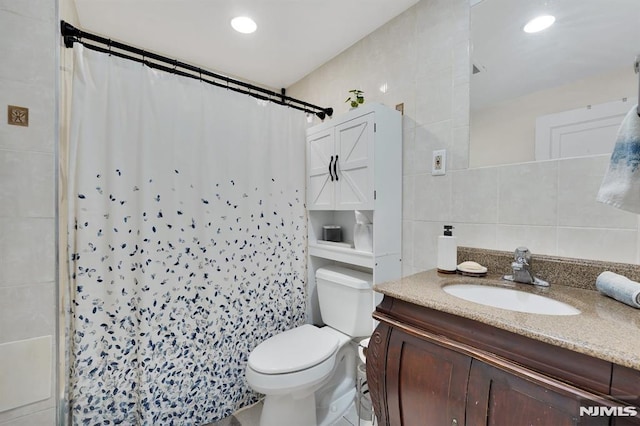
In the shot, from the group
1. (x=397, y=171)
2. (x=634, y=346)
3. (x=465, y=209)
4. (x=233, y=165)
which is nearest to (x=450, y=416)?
(x=634, y=346)

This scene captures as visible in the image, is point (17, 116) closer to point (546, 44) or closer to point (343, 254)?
point (343, 254)

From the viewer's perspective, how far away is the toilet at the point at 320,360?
1287 mm

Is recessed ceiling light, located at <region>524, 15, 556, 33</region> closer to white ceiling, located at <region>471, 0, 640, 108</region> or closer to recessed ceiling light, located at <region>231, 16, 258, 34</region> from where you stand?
white ceiling, located at <region>471, 0, 640, 108</region>

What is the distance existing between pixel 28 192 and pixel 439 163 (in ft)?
5.68

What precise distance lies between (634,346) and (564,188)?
691mm

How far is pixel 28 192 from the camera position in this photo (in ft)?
3.19

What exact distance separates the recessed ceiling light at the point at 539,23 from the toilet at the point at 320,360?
1400 mm

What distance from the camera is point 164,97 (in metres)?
1.40

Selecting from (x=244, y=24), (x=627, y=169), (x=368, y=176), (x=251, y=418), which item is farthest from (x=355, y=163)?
(x=251, y=418)

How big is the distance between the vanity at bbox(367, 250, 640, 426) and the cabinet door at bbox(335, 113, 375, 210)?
619 mm

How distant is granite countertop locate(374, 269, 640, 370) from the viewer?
552mm

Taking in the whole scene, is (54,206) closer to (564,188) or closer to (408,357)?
(408,357)

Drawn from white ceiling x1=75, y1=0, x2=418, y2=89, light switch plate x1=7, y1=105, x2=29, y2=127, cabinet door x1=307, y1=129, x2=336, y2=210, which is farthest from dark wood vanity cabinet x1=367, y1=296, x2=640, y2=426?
white ceiling x1=75, y1=0, x2=418, y2=89

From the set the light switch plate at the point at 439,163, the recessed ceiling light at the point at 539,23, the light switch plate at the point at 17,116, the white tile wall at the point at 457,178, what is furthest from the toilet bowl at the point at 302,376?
the recessed ceiling light at the point at 539,23
